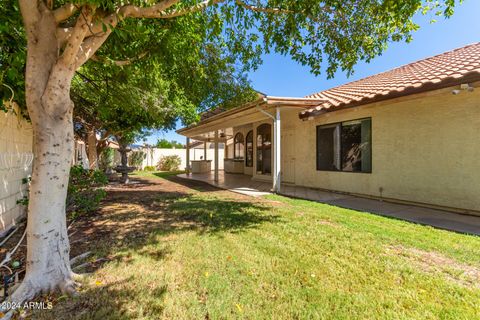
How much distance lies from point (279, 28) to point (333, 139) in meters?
4.57

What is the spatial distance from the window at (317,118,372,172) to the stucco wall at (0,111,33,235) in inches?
327

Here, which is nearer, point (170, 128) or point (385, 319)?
point (385, 319)

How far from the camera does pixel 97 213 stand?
575cm

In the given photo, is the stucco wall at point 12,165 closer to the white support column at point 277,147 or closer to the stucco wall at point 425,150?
the white support column at point 277,147

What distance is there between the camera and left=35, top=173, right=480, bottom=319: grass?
87.5 inches

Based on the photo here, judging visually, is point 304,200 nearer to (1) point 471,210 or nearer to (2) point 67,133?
(1) point 471,210

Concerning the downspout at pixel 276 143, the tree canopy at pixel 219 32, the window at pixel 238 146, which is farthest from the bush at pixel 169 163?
the downspout at pixel 276 143

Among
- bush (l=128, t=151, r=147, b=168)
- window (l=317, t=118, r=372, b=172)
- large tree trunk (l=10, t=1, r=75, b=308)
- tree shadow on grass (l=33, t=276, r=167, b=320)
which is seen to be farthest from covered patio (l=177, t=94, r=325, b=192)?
bush (l=128, t=151, r=147, b=168)

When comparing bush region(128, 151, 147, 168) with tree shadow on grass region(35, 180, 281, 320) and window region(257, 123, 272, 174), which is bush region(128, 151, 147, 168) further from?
tree shadow on grass region(35, 180, 281, 320)

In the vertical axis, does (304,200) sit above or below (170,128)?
below

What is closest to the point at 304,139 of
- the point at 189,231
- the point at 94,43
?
the point at 189,231

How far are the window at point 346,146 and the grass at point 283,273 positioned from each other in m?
3.06

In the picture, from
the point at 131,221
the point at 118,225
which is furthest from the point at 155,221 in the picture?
the point at 118,225

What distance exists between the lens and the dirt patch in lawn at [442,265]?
2.73m
